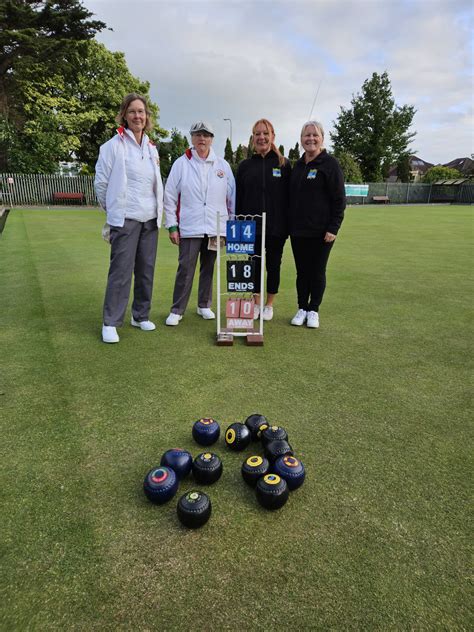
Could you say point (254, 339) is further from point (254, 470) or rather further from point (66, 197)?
point (66, 197)

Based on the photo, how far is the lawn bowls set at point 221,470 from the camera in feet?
5.94

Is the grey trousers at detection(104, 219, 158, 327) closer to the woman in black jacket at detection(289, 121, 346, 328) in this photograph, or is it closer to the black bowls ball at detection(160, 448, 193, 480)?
the woman in black jacket at detection(289, 121, 346, 328)

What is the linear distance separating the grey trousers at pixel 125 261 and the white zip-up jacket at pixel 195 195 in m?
0.30

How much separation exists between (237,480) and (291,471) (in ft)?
1.00

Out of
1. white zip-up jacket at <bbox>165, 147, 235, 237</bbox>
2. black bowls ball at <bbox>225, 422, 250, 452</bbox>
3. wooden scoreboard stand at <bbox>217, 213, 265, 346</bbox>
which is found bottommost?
black bowls ball at <bbox>225, 422, 250, 452</bbox>

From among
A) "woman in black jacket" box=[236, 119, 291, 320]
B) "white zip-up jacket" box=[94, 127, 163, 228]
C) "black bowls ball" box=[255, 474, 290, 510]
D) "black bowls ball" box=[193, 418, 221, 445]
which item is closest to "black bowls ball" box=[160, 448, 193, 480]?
"black bowls ball" box=[193, 418, 221, 445]

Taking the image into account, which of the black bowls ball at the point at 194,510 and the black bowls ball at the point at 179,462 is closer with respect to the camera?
the black bowls ball at the point at 194,510

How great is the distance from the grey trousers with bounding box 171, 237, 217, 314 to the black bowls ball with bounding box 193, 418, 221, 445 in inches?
88.5

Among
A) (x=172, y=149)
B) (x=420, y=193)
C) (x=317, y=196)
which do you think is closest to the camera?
(x=317, y=196)

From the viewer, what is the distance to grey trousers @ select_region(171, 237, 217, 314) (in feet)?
14.3

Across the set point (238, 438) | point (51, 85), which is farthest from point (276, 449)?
point (51, 85)

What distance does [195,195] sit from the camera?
4.19 metres

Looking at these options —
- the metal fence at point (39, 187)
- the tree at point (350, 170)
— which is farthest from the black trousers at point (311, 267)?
the tree at point (350, 170)

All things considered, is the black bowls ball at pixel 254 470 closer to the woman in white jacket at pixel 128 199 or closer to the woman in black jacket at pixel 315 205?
the woman in white jacket at pixel 128 199
